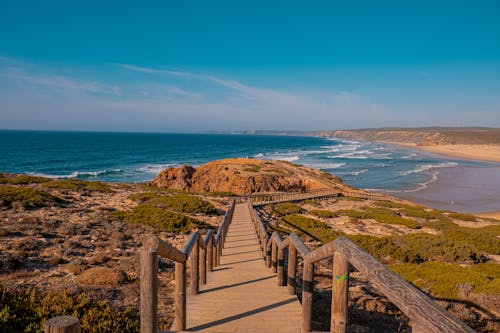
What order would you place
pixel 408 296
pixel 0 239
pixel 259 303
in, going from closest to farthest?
pixel 408 296 → pixel 259 303 → pixel 0 239

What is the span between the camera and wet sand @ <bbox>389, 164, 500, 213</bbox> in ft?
105

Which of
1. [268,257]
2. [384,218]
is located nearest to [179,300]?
[268,257]

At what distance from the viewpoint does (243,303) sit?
5.02 metres

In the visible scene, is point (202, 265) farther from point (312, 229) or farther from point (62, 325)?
point (312, 229)

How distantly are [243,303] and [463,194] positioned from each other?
4298 cm

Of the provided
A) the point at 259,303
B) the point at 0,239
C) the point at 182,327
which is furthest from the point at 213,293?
the point at 0,239

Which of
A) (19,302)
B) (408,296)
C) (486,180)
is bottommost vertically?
(486,180)

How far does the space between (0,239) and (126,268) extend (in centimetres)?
449

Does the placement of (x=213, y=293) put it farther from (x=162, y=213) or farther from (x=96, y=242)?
(x=162, y=213)

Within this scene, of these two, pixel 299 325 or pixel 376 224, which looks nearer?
pixel 299 325

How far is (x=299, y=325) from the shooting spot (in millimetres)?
4250

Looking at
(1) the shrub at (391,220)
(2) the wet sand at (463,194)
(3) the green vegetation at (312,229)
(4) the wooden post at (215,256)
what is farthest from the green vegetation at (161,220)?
(2) the wet sand at (463,194)

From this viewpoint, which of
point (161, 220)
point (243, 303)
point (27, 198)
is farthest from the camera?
point (27, 198)

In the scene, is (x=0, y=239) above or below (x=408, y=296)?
below
